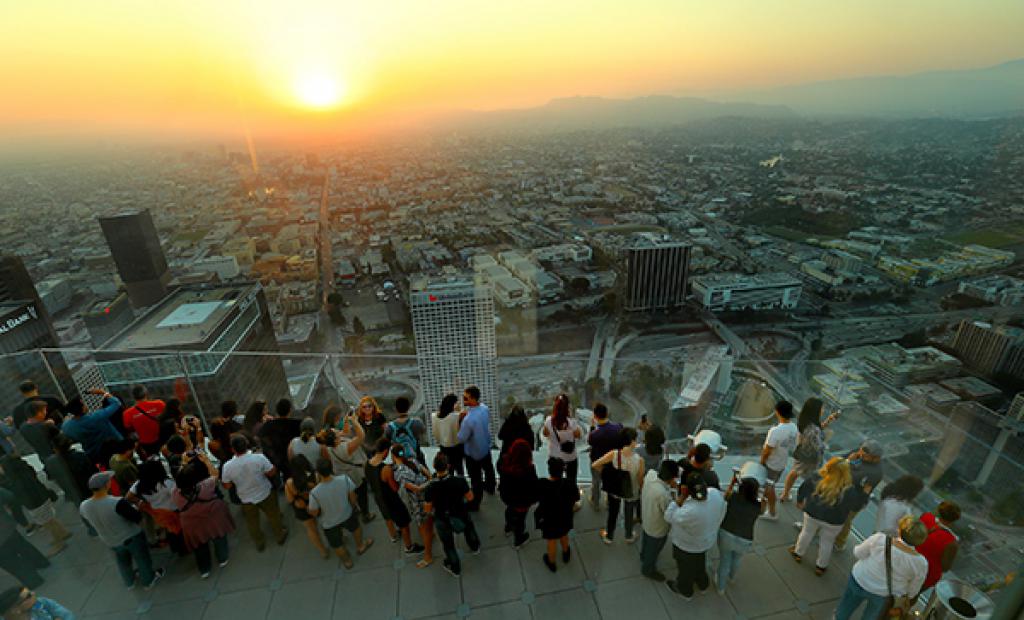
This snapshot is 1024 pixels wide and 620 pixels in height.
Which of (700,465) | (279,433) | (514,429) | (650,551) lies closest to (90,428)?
(279,433)

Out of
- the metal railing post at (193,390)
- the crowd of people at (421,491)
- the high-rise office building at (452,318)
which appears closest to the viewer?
the crowd of people at (421,491)

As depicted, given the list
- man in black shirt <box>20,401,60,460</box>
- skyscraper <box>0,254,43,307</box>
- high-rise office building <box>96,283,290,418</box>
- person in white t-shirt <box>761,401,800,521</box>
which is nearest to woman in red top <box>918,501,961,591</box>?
person in white t-shirt <box>761,401,800,521</box>

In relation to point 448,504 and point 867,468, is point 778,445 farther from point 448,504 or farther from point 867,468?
point 448,504

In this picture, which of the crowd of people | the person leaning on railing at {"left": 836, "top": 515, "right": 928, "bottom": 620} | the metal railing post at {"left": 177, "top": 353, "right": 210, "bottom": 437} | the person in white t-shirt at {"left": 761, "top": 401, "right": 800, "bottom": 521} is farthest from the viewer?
the metal railing post at {"left": 177, "top": 353, "right": 210, "bottom": 437}

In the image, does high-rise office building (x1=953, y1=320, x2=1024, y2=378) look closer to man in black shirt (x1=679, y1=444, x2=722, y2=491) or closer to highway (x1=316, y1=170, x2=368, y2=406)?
man in black shirt (x1=679, y1=444, x2=722, y2=491)

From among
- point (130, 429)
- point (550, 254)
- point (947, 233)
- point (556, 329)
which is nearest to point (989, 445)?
point (130, 429)

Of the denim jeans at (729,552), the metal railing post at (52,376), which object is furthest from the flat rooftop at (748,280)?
the metal railing post at (52,376)

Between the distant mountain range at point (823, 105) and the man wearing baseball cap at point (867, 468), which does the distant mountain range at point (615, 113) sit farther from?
the man wearing baseball cap at point (867, 468)
